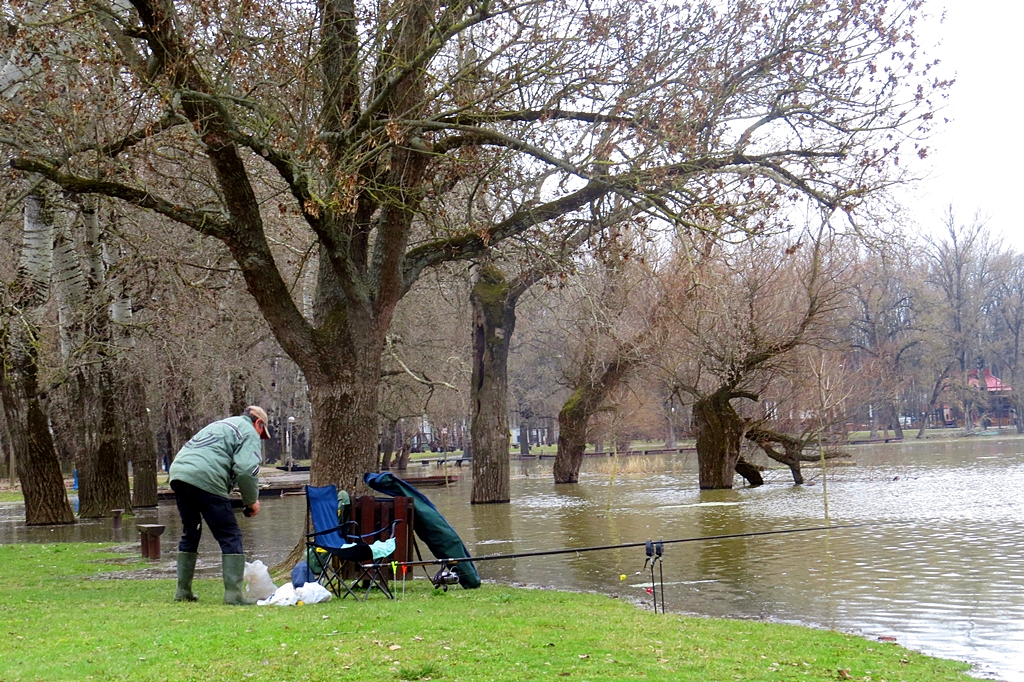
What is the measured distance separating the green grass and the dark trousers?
0.56 meters

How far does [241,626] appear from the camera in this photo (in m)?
7.36

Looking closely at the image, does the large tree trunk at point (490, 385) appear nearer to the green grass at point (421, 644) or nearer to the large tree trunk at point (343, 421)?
the large tree trunk at point (343, 421)

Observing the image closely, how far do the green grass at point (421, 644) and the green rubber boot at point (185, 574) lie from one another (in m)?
0.15

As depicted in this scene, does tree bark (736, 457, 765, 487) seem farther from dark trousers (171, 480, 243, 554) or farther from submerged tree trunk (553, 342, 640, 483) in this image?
dark trousers (171, 480, 243, 554)

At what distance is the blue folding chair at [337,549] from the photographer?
30.5ft

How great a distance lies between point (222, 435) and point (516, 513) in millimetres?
13564

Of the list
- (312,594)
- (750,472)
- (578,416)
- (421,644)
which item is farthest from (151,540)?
(578,416)

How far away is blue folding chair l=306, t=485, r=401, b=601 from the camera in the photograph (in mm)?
9289

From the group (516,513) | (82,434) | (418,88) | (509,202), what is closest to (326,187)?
(418,88)

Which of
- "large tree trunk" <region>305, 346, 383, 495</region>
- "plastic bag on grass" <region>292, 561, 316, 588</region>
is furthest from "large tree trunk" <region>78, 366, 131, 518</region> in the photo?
"plastic bag on grass" <region>292, 561, 316, 588</region>

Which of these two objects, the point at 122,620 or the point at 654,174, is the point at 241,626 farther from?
the point at 654,174

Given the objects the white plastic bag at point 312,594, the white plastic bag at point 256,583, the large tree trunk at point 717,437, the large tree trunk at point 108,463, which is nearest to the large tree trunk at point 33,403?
the large tree trunk at point 108,463

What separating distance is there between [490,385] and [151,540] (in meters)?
→ 12.4

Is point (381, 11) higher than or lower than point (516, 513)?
higher
